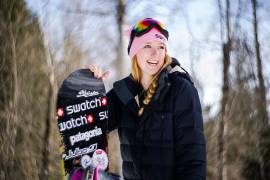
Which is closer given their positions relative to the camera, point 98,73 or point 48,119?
point 98,73

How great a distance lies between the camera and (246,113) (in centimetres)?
918

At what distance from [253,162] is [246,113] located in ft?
4.26

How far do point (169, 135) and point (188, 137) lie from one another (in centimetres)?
10

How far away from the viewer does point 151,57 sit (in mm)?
2059

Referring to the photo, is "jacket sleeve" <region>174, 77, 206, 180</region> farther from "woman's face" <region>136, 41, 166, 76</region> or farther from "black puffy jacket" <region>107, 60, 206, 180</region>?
"woman's face" <region>136, 41, 166, 76</region>

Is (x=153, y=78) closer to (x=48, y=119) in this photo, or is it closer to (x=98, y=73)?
(x=98, y=73)

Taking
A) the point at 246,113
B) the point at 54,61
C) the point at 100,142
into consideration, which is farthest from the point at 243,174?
the point at 100,142

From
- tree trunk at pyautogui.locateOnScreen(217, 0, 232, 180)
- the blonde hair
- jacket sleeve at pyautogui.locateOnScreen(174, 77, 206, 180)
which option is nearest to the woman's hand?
the blonde hair

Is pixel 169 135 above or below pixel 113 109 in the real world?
below

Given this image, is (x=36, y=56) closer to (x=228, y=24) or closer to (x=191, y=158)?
(x=228, y=24)

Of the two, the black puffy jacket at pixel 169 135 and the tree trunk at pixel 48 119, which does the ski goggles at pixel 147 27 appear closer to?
the black puffy jacket at pixel 169 135

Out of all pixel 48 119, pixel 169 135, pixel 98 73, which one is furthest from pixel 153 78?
pixel 48 119

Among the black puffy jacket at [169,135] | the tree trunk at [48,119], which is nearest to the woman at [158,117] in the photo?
the black puffy jacket at [169,135]

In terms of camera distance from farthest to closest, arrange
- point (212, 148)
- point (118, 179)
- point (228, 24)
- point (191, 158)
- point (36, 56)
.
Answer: point (36, 56)
point (212, 148)
point (228, 24)
point (118, 179)
point (191, 158)
